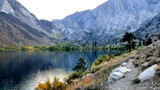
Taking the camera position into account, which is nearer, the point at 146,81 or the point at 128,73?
the point at 146,81

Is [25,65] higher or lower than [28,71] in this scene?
higher

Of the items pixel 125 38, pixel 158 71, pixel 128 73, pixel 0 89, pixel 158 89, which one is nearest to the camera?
pixel 158 89

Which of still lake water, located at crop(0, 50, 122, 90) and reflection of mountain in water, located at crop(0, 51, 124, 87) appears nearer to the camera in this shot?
still lake water, located at crop(0, 50, 122, 90)

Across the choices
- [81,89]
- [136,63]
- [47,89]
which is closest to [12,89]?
[47,89]

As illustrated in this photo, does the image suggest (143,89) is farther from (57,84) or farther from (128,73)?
(57,84)

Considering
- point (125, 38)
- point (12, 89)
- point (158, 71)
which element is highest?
point (125, 38)

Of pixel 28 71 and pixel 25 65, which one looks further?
pixel 25 65

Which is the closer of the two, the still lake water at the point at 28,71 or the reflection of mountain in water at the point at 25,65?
the still lake water at the point at 28,71

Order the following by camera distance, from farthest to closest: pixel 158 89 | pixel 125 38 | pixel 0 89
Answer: pixel 125 38, pixel 0 89, pixel 158 89

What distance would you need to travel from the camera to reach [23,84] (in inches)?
1924

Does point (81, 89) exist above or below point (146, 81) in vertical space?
below

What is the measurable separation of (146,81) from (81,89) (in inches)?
236

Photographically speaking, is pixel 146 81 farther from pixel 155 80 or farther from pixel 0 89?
pixel 0 89

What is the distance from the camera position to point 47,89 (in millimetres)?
25844
